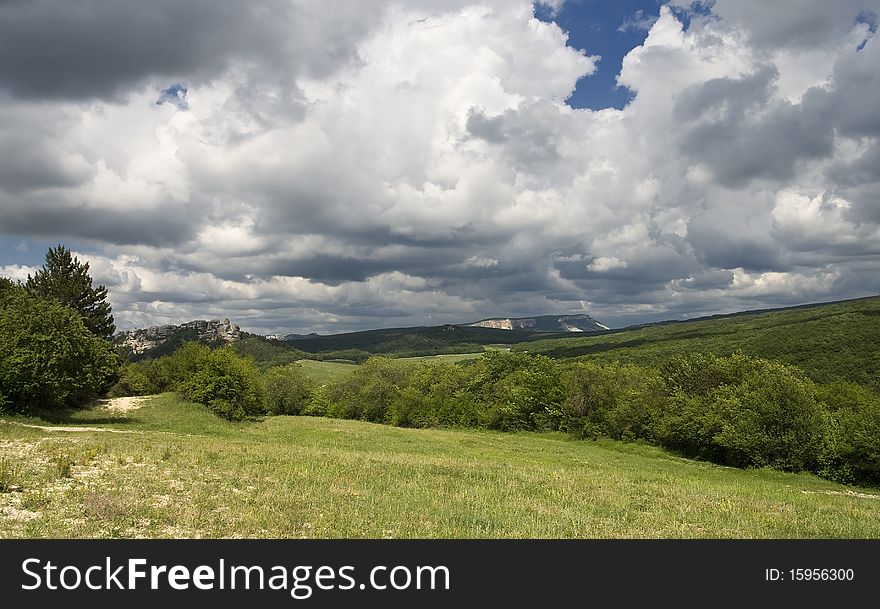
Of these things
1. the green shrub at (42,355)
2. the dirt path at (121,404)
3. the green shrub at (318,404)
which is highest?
the green shrub at (42,355)

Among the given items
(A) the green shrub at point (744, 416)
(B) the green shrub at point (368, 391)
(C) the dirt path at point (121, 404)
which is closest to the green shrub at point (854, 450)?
(A) the green shrub at point (744, 416)

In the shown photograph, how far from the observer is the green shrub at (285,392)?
376 feet

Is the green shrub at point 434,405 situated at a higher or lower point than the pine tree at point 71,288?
lower

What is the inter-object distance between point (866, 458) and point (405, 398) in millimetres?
66612

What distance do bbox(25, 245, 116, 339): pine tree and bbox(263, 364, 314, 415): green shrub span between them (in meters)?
46.2

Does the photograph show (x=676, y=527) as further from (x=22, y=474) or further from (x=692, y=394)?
(x=692, y=394)

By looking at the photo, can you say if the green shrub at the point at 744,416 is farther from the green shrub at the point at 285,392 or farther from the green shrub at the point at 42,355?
the green shrub at the point at 285,392

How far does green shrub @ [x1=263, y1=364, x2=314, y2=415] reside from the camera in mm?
114562

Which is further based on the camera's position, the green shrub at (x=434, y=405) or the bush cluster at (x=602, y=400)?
the green shrub at (x=434, y=405)

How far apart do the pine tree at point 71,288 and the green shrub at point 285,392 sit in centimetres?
4624

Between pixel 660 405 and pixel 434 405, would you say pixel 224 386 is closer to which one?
pixel 434 405

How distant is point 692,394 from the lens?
68188 millimetres
